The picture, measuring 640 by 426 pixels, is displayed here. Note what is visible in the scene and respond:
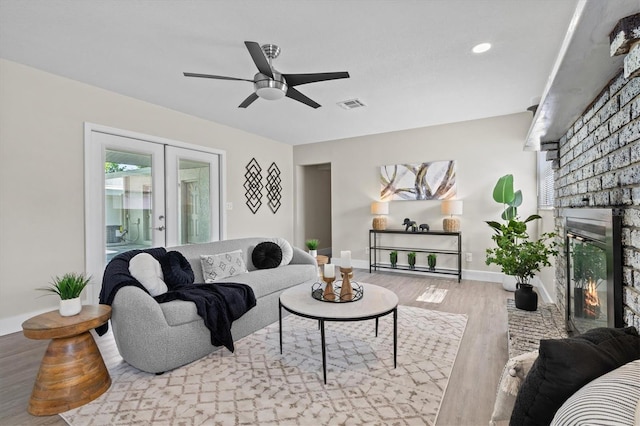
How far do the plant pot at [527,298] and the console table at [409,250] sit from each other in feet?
6.75

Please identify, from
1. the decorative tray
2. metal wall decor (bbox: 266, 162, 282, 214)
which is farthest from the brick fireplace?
metal wall decor (bbox: 266, 162, 282, 214)

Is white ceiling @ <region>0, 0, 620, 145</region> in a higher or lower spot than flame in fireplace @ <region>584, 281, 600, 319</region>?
higher

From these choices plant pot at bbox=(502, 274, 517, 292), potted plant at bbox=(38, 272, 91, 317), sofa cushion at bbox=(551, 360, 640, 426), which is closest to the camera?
sofa cushion at bbox=(551, 360, 640, 426)

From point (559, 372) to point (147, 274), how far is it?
8.57ft

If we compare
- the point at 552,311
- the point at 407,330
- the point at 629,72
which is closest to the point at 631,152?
the point at 629,72

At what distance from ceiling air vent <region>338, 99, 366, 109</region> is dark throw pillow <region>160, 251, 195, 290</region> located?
2681 mm

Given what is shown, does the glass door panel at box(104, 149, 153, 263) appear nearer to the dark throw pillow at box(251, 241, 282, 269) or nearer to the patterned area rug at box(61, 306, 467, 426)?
the dark throw pillow at box(251, 241, 282, 269)

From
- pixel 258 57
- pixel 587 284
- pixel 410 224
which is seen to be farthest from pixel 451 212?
pixel 258 57

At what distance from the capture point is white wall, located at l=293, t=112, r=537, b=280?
4586mm

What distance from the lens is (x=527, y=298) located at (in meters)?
2.69

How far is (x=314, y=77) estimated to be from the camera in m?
2.50

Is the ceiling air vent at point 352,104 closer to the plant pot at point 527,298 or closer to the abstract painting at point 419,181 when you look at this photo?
the abstract painting at point 419,181

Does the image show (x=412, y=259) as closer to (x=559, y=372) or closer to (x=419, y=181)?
(x=419, y=181)

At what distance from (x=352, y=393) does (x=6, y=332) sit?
11.0 ft
